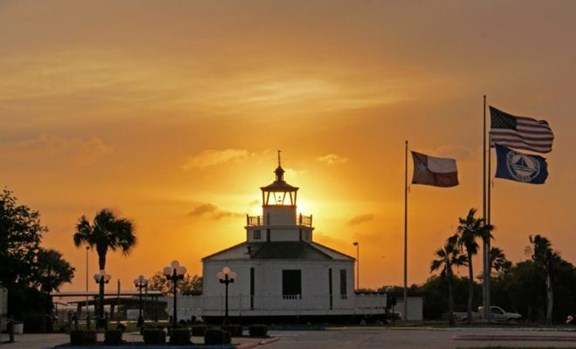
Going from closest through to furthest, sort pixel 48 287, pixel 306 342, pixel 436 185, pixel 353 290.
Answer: pixel 306 342 → pixel 48 287 → pixel 436 185 → pixel 353 290

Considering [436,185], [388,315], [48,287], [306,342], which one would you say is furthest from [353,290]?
[306,342]

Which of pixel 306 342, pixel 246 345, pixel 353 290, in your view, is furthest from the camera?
pixel 353 290

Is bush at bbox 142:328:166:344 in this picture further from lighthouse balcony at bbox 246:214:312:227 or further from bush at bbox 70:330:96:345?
lighthouse balcony at bbox 246:214:312:227

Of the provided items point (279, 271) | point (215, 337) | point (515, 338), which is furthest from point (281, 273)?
point (215, 337)

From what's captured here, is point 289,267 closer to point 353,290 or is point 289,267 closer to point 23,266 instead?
point 353,290

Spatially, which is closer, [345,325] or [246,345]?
[246,345]

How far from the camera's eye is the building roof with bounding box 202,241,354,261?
86062 millimetres

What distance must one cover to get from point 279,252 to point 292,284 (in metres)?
2.64

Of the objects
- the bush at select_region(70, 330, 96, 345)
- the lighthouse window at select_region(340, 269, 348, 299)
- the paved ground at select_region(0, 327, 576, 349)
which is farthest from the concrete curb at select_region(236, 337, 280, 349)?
the lighthouse window at select_region(340, 269, 348, 299)

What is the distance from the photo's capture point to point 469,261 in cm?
9131

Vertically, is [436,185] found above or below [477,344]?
above

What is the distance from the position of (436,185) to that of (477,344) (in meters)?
31.7

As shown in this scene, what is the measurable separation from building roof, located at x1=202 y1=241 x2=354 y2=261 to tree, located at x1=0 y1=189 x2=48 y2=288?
1669 cm

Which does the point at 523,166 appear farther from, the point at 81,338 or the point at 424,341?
the point at 81,338
